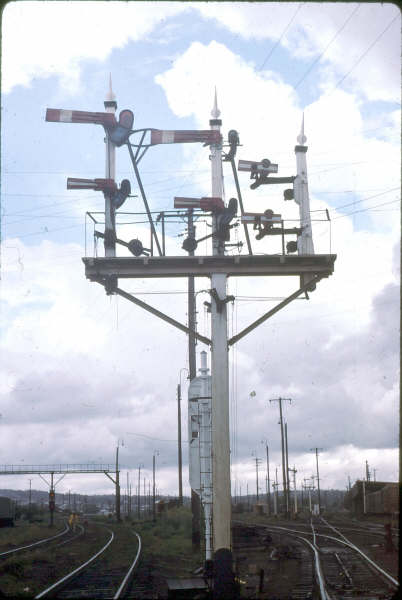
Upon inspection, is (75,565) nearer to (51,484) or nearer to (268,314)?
(268,314)

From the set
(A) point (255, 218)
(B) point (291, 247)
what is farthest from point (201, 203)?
(B) point (291, 247)

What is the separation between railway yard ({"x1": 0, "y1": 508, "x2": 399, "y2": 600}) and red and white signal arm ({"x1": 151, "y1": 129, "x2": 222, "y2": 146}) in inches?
364

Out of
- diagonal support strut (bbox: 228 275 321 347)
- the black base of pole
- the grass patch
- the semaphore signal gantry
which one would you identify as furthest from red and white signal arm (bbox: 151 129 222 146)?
the grass patch

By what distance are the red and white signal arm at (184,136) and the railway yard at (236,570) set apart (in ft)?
30.4

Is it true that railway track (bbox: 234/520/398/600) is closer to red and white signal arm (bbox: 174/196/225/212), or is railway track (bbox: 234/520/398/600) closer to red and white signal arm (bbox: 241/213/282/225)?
red and white signal arm (bbox: 241/213/282/225)

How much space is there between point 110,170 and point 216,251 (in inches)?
117

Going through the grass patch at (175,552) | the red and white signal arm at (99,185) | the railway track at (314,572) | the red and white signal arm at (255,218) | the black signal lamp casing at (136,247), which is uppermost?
the red and white signal arm at (99,185)

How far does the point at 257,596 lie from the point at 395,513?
37726mm

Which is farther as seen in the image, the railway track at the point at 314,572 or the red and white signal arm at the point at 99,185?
the red and white signal arm at the point at 99,185

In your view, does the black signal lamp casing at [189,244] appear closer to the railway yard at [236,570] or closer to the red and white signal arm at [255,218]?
the red and white signal arm at [255,218]

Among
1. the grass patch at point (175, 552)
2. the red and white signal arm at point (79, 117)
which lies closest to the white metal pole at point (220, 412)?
the red and white signal arm at point (79, 117)

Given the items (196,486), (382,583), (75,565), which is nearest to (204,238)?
(196,486)

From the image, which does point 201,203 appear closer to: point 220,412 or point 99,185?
point 99,185

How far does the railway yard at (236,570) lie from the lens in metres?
15.6
